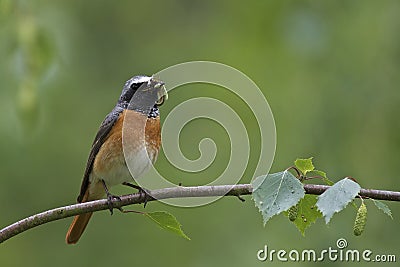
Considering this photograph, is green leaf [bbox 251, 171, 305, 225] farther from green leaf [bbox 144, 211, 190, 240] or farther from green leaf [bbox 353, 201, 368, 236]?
green leaf [bbox 144, 211, 190, 240]

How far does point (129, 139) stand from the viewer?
4633mm

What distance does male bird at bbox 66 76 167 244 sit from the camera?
4555 millimetres

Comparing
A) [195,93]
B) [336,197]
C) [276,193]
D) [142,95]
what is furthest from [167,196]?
[195,93]

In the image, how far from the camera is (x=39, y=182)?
8.05m

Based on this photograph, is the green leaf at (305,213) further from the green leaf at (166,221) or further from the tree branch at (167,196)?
the green leaf at (166,221)

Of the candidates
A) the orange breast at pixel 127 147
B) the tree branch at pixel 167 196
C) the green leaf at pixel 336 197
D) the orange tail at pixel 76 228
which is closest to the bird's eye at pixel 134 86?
the orange breast at pixel 127 147

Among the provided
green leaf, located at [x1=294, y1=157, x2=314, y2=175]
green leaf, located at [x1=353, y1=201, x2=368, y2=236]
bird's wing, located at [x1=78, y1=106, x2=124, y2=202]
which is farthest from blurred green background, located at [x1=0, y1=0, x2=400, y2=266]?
green leaf, located at [x1=353, y1=201, x2=368, y2=236]

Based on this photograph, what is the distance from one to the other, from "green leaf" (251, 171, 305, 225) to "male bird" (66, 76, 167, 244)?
5.19 feet

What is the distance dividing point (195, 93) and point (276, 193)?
5.03 meters

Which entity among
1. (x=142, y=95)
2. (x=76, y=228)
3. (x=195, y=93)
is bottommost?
(x=76, y=228)

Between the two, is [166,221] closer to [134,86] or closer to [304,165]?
[304,165]

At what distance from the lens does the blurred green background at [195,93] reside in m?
5.45

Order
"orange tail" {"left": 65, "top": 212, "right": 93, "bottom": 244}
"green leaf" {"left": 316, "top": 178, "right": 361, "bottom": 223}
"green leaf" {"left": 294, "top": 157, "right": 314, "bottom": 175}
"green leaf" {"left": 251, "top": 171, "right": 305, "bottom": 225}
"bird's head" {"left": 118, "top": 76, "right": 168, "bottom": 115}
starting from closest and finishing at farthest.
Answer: "green leaf" {"left": 316, "top": 178, "right": 361, "bottom": 223}, "green leaf" {"left": 251, "top": 171, "right": 305, "bottom": 225}, "green leaf" {"left": 294, "top": 157, "right": 314, "bottom": 175}, "bird's head" {"left": 118, "top": 76, "right": 168, "bottom": 115}, "orange tail" {"left": 65, "top": 212, "right": 93, "bottom": 244}

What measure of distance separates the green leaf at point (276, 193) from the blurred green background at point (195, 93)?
6.67 ft
